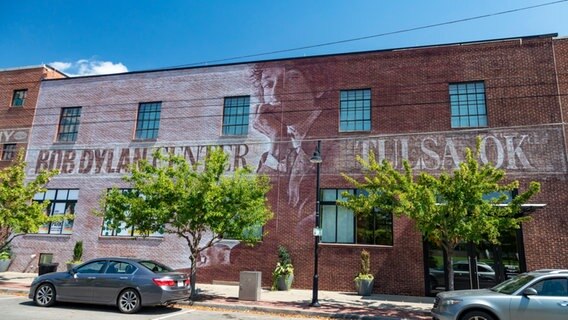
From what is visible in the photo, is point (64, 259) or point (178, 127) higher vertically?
point (178, 127)

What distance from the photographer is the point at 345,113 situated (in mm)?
19531

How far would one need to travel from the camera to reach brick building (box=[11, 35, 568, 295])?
16.8m

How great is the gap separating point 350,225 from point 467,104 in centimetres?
741

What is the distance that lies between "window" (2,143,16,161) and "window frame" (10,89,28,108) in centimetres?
250

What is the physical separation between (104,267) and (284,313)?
217 inches

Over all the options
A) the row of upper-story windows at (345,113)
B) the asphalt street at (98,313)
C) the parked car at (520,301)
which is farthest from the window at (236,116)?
the parked car at (520,301)

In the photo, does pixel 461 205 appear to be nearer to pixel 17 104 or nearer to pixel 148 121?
pixel 148 121

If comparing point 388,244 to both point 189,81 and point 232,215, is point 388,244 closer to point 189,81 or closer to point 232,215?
point 232,215

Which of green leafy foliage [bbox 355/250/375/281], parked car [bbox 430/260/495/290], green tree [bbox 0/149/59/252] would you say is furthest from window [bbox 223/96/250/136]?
parked car [bbox 430/260/495/290]

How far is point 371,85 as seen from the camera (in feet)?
63.5

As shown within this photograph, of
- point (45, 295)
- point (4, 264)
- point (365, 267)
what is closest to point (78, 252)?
point (4, 264)

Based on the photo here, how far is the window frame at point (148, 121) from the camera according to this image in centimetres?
2209

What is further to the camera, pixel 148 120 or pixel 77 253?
pixel 148 120

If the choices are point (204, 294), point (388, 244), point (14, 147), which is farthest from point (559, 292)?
point (14, 147)
